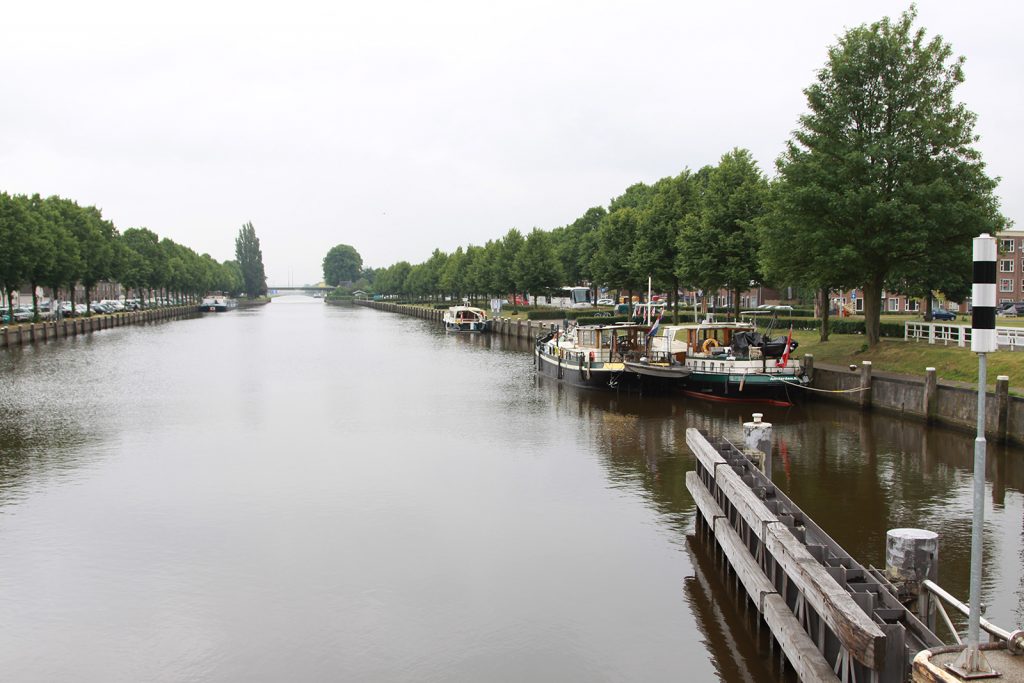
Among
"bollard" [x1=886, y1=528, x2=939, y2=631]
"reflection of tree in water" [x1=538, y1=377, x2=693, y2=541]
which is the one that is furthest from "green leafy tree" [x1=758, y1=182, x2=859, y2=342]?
"bollard" [x1=886, y1=528, x2=939, y2=631]

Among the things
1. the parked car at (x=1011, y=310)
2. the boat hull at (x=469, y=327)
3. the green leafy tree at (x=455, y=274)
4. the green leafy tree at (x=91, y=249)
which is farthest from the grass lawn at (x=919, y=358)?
the green leafy tree at (x=455, y=274)

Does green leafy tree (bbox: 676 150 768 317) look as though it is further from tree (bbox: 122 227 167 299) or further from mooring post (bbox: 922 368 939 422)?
tree (bbox: 122 227 167 299)

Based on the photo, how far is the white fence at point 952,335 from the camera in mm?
38219

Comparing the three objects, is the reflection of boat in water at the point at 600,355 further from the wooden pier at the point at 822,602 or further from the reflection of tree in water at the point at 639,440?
the wooden pier at the point at 822,602

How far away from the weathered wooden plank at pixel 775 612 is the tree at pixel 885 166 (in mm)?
27901

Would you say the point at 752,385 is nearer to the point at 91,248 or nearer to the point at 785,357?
the point at 785,357

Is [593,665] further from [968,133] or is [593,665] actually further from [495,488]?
[968,133]

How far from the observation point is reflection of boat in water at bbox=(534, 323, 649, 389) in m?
45.9

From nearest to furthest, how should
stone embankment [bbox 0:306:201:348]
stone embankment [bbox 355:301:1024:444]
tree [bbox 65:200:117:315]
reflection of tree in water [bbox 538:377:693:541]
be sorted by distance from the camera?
reflection of tree in water [bbox 538:377:693:541], stone embankment [bbox 355:301:1024:444], stone embankment [bbox 0:306:201:348], tree [bbox 65:200:117:315]

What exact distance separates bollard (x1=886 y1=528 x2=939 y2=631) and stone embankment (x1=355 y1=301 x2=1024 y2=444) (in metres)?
20.1

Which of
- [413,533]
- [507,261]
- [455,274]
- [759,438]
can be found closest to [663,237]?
[507,261]

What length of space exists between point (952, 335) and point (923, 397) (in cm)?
1129

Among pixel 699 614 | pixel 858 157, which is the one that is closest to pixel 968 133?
pixel 858 157

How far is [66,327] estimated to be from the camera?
94062 mm
